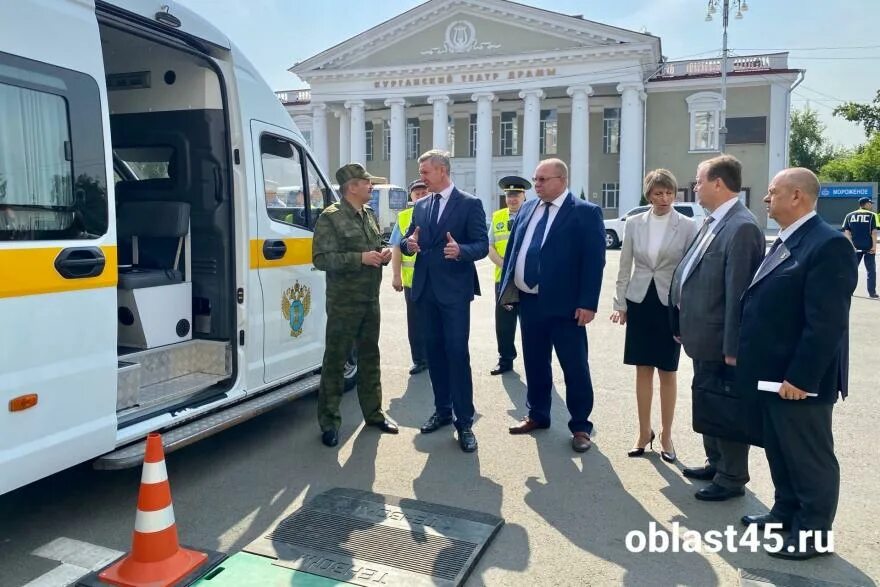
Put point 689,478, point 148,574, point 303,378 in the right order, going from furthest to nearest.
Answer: point 303,378, point 689,478, point 148,574

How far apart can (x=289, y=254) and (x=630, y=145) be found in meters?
33.1

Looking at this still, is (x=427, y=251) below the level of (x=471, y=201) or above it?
below

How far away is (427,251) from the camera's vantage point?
16.4ft

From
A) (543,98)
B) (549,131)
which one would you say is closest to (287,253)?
(543,98)

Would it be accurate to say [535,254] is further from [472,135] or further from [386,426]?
[472,135]

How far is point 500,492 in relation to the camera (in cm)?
409

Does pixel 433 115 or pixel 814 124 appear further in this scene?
pixel 814 124

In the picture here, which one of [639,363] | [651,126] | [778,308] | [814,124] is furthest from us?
[814,124]

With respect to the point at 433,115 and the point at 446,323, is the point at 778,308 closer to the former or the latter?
the point at 446,323

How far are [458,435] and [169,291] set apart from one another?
89.0 inches

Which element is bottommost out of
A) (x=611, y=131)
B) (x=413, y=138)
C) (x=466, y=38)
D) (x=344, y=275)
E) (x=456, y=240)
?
(x=344, y=275)

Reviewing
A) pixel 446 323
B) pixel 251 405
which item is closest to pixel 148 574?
pixel 251 405

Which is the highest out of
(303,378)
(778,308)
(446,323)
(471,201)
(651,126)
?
(651,126)

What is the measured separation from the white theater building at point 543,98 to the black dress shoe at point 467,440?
32281mm
